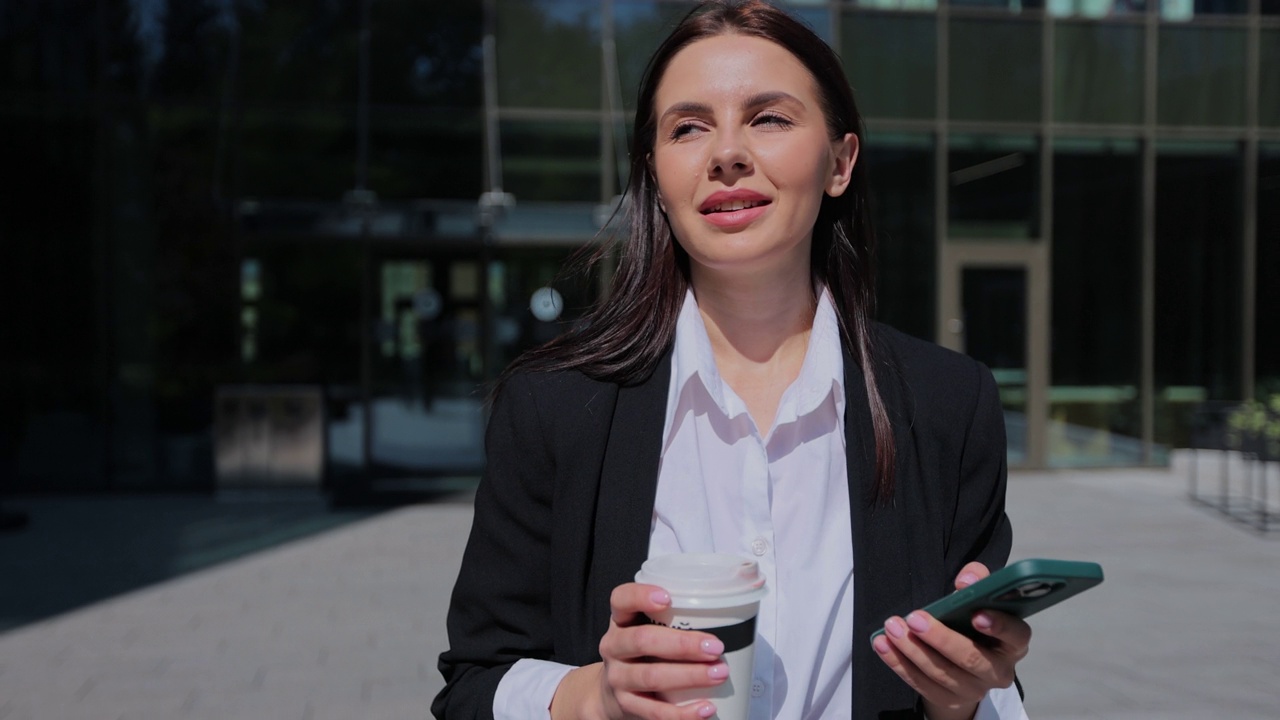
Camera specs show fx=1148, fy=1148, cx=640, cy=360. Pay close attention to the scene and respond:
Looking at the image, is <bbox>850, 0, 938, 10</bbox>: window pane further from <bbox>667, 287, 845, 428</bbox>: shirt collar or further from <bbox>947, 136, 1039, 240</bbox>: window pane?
<bbox>667, 287, 845, 428</bbox>: shirt collar

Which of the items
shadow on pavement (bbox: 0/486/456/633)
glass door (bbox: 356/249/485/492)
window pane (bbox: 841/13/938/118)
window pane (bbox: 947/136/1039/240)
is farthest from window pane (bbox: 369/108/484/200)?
window pane (bbox: 947/136/1039/240)

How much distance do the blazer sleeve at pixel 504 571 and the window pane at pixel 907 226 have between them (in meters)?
11.6

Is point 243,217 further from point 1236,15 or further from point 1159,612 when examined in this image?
point 1236,15

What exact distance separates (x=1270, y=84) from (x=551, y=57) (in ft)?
27.8

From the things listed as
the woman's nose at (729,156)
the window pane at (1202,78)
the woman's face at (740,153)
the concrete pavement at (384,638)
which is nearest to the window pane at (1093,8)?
the window pane at (1202,78)

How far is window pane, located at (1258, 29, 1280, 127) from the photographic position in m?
13.5

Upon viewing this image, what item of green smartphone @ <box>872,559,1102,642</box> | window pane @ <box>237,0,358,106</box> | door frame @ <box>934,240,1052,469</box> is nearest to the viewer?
green smartphone @ <box>872,559,1102,642</box>

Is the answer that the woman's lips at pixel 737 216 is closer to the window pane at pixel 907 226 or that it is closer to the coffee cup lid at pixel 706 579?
the coffee cup lid at pixel 706 579

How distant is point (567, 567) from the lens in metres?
1.69

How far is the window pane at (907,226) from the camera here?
1308cm

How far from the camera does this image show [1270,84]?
534 inches

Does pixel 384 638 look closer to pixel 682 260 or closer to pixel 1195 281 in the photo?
pixel 682 260

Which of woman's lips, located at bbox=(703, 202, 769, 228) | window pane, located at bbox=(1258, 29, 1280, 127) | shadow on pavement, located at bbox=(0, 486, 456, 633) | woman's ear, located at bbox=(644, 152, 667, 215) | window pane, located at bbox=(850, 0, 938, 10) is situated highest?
window pane, located at bbox=(850, 0, 938, 10)

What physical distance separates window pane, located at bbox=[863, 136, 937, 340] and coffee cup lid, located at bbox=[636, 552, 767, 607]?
39.5 ft
